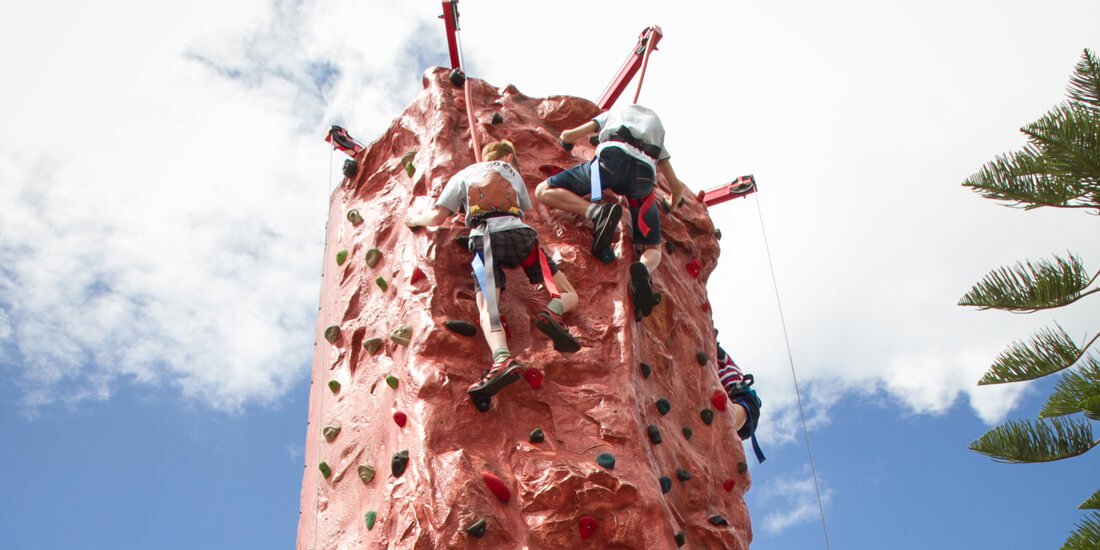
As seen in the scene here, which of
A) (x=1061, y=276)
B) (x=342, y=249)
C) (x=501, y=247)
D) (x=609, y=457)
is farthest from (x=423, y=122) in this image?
(x=1061, y=276)

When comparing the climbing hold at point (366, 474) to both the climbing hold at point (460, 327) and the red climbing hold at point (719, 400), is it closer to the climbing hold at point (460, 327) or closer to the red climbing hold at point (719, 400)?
the climbing hold at point (460, 327)

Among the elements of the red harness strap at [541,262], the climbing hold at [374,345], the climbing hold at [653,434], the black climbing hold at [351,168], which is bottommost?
the climbing hold at [653,434]

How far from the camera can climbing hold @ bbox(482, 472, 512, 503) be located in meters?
5.26

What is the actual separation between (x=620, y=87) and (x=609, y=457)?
12.8 ft

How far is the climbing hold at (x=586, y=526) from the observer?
5.24m

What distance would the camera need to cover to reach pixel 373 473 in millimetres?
5770

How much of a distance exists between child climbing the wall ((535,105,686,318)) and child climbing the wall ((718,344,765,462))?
148 centimetres

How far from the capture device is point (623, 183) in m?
6.64

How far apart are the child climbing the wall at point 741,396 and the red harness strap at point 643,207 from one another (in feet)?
5.08

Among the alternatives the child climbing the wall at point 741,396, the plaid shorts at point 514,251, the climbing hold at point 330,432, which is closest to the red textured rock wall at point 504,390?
the climbing hold at point 330,432

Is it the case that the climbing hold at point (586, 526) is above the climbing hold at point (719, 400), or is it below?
below

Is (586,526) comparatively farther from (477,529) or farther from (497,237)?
(497,237)

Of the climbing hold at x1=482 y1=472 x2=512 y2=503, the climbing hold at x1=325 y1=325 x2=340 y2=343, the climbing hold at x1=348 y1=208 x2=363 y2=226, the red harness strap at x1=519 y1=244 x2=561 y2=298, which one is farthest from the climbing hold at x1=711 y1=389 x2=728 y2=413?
the climbing hold at x1=348 y1=208 x2=363 y2=226

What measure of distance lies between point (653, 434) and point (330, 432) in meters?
2.04
